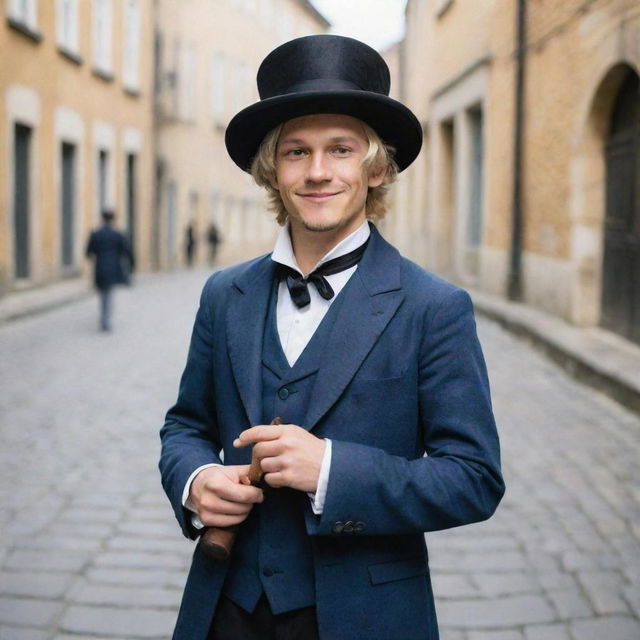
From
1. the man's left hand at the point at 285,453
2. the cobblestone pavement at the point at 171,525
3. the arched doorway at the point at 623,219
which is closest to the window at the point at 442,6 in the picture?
the arched doorway at the point at 623,219

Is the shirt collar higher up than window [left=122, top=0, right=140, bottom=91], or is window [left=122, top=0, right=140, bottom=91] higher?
window [left=122, top=0, right=140, bottom=91]

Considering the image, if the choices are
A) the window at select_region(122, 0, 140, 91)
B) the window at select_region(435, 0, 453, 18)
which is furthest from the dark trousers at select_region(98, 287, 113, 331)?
the window at select_region(122, 0, 140, 91)

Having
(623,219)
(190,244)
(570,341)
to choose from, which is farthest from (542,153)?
(190,244)

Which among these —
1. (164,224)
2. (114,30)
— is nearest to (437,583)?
(114,30)

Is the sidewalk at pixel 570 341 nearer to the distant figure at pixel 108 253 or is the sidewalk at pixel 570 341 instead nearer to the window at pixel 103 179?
the distant figure at pixel 108 253

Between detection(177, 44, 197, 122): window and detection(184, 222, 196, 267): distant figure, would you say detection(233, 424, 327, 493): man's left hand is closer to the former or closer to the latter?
detection(184, 222, 196, 267): distant figure

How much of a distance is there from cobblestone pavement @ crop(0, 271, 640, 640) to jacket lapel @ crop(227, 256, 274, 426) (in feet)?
6.15

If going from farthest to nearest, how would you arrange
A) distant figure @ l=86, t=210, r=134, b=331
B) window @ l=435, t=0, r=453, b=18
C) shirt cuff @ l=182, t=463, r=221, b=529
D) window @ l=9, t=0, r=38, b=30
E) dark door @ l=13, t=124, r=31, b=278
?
1. window @ l=435, t=0, r=453, b=18
2. dark door @ l=13, t=124, r=31, b=278
3. window @ l=9, t=0, r=38, b=30
4. distant figure @ l=86, t=210, r=134, b=331
5. shirt cuff @ l=182, t=463, r=221, b=529

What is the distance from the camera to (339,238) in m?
2.08

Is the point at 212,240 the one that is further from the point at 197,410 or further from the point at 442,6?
the point at 197,410

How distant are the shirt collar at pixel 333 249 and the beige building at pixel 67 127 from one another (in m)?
13.5

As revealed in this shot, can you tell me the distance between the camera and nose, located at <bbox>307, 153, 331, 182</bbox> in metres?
1.98

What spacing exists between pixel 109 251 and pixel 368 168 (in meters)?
11.4

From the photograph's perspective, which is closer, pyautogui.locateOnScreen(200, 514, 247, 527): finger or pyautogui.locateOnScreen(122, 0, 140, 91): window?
pyautogui.locateOnScreen(200, 514, 247, 527): finger
